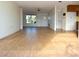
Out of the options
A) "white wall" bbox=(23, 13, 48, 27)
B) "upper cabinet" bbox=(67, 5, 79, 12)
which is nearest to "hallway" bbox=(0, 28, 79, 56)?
"upper cabinet" bbox=(67, 5, 79, 12)

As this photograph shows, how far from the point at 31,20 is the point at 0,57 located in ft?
63.5

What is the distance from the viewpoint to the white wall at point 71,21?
1333 centimetres

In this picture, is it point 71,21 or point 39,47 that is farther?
point 71,21

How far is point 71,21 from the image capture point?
13.4 meters

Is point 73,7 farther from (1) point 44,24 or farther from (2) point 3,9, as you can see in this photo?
(1) point 44,24

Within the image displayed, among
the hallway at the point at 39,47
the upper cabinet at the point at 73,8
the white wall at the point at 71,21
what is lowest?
the hallway at the point at 39,47

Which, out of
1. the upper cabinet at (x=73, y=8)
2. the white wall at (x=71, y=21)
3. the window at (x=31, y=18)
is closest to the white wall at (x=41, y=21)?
the window at (x=31, y=18)

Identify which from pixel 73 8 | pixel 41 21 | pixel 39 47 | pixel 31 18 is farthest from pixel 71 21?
pixel 31 18

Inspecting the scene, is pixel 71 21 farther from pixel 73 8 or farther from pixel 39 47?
pixel 39 47

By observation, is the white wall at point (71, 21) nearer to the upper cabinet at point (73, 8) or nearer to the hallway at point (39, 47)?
the upper cabinet at point (73, 8)

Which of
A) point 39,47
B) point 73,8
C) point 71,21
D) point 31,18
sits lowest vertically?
point 39,47

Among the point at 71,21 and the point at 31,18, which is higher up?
the point at 31,18

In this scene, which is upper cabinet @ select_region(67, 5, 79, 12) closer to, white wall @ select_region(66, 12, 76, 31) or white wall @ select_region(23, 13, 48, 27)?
white wall @ select_region(66, 12, 76, 31)

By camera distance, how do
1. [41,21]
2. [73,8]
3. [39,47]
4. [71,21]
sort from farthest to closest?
1. [41,21]
2. [71,21]
3. [73,8]
4. [39,47]
